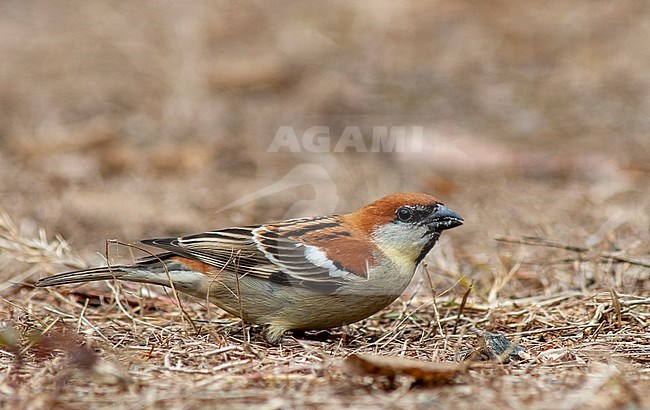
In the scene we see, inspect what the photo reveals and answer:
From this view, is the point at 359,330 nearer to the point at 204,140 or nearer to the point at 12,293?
the point at 12,293

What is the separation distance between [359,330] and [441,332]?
2.07 feet

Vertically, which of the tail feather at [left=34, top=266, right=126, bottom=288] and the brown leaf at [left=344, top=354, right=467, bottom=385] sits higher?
the tail feather at [left=34, top=266, right=126, bottom=288]

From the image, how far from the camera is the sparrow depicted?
450 centimetres

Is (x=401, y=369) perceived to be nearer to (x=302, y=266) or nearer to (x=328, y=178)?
(x=302, y=266)

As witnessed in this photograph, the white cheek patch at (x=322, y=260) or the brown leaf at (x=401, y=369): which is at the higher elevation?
the white cheek patch at (x=322, y=260)

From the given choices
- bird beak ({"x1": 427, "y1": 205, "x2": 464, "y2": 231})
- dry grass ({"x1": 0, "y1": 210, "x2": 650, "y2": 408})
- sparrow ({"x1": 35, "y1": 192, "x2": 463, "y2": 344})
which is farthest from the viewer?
bird beak ({"x1": 427, "y1": 205, "x2": 464, "y2": 231})

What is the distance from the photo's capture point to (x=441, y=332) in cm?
447

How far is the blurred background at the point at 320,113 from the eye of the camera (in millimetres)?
7781

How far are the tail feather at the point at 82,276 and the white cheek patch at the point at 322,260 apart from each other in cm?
101

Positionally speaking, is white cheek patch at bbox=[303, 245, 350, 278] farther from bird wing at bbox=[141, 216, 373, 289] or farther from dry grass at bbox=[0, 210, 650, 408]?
dry grass at bbox=[0, 210, 650, 408]

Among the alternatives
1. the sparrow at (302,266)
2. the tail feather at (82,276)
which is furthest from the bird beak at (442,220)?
the tail feather at (82,276)

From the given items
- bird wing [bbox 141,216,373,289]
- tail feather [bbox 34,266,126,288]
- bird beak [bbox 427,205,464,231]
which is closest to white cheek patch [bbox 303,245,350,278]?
bird wing [bbox 141,216,373,289]

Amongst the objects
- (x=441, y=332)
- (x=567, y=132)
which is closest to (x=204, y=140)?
(x=567, y=132)

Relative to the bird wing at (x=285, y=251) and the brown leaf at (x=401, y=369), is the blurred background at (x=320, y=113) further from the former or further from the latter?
the brown leaf at (x=401, y=369)
